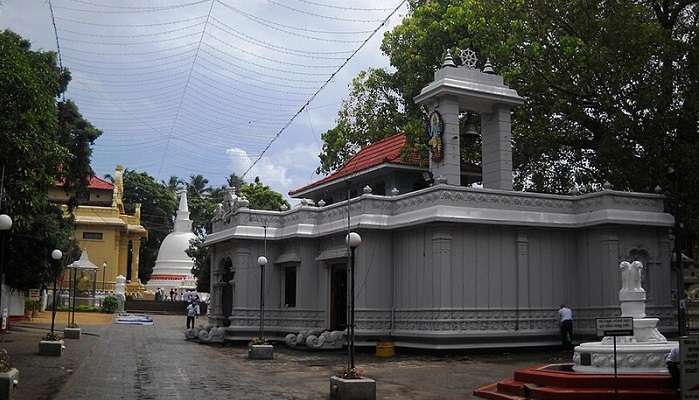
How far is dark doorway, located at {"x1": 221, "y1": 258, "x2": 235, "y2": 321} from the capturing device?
2909 centimetres

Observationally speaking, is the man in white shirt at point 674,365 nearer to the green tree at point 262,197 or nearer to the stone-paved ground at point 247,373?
the stone-paved ground at point 247,373

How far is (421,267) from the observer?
2170 centimetres

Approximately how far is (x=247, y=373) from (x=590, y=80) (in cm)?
1538

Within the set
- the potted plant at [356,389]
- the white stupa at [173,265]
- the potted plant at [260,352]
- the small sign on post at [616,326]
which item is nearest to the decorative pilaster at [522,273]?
the potted plant at [260,352]

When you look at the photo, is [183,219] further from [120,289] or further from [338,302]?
[338,302]

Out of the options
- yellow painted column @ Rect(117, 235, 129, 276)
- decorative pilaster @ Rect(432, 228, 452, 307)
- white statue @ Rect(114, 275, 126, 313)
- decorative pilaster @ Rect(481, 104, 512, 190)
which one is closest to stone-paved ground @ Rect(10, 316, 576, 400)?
decorative pilaster @ Rect(432, 228, 452, 307)

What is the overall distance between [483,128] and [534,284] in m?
5.58

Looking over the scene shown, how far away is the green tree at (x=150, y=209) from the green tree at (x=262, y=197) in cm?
3198

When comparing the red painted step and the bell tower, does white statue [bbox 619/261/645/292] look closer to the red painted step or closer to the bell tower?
the red painted step

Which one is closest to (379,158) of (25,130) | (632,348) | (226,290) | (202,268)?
(226,290)

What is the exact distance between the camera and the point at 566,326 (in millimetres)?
21750

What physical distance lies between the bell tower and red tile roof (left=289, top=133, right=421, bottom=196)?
4.52m

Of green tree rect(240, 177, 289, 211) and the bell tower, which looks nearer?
the bell tower

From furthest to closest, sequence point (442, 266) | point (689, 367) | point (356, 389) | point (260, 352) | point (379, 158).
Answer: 1. point (379, 158)
2. point (260, 352)
3. point (442, 266)
4. point (356, 389)
5. point (689, 367)
